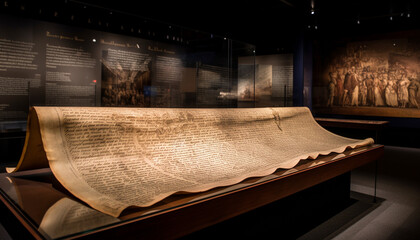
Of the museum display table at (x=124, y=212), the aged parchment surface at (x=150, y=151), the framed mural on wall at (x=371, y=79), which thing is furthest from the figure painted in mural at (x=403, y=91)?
the museum display table at (x=124, y=212)

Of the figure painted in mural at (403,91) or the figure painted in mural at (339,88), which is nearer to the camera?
the figure painted in mural at (403,91)

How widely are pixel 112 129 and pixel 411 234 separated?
2.38 metres

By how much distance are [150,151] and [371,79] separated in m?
7.20

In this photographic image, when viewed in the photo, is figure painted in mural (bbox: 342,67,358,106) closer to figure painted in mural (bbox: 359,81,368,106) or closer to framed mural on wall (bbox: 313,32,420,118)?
framed mural on wall (bbox: 313,32,420,118)

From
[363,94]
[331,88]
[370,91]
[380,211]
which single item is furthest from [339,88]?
[380,211]

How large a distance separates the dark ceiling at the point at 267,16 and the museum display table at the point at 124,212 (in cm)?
246

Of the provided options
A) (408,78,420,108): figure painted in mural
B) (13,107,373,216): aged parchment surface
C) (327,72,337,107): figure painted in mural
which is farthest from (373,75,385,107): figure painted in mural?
(13,107,373,216): aged parchment surface

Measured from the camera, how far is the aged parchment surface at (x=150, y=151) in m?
1.19

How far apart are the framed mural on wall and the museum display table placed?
6.54m

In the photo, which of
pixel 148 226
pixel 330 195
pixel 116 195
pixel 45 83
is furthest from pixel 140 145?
pixel 330 195

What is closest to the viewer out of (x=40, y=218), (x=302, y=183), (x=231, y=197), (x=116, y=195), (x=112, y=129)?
(x=40, y=218)

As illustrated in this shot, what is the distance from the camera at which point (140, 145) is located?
63.2 inches

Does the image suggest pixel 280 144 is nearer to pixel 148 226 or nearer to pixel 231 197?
pixel 231 197

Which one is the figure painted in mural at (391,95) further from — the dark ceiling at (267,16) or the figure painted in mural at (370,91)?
the dark ceiling at (267,16)
